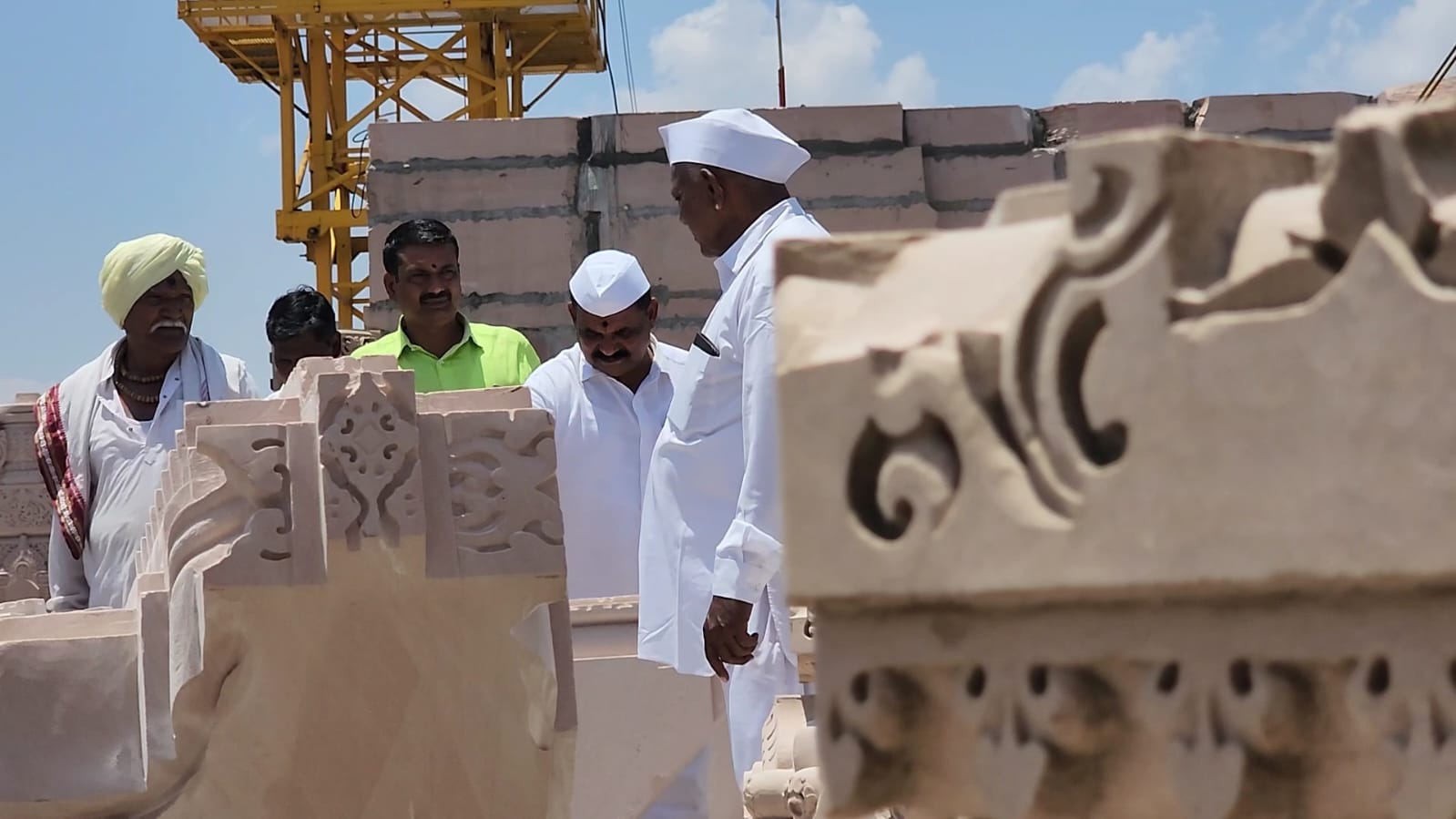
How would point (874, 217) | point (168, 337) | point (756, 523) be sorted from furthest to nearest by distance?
point (874, 217), point (168, 337), point (756, 523)

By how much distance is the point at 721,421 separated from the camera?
4.17 metres

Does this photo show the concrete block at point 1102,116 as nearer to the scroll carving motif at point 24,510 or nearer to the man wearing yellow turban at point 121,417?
the man wearing yellow turban at point 121,417

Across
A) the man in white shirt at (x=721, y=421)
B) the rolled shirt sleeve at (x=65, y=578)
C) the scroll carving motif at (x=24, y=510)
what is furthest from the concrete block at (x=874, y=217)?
the scroll carving motif at (x=24, y=510)

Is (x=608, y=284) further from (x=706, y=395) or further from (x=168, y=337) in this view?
(x=168, y=337)

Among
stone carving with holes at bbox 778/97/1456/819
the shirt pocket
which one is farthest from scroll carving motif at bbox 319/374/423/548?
stone carving with holes at bbox 778/97/1456/819

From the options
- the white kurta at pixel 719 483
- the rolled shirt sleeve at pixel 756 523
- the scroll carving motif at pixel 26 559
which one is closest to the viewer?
the rolled shirt sleeve at pixel 756 523

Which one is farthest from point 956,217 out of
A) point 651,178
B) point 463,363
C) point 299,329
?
point 299,329

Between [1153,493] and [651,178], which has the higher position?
[651,178]

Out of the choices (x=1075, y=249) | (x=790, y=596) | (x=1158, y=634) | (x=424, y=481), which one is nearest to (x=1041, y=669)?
(x=1158, y=634)

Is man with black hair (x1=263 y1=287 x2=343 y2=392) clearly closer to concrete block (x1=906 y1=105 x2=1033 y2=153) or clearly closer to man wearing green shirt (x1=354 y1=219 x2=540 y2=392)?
man wearing green shirt (x1=354 y1=219 x2=540 y2=392)

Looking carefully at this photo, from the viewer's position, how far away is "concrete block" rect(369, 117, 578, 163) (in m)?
7.51

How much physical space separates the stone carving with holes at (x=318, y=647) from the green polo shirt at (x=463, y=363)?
1399 millimetres

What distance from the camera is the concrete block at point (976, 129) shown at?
7.50 m

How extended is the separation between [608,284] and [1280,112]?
3.59 metres
